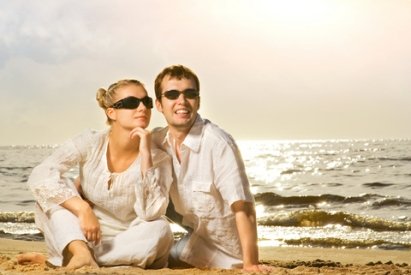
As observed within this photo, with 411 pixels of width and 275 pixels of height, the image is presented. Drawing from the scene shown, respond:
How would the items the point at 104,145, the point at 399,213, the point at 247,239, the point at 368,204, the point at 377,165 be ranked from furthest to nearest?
1. the point at 377,165
2. the point at 368,204
3. the point at 399,213
4. the point at 104,145
5. the point at 247,239

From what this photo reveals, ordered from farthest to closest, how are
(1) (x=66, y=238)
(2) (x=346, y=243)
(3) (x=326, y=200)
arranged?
(3) (x=326, y=200) < (2) (x=346, y=243) < (1) (x=66, y=238)

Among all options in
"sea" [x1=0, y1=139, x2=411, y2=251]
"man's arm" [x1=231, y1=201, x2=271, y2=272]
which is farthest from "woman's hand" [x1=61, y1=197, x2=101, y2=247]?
"sea" [x1=0, y1=139, x2=411, y2=251]

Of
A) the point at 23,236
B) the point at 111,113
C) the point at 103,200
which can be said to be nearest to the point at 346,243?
the point at 23,236

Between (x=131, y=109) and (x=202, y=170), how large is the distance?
65 centimetres

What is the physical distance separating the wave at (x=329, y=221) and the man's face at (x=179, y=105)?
7.99 metres

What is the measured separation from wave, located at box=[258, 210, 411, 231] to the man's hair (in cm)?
799

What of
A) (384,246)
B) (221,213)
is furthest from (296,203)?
(221,213)

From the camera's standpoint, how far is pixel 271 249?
29.7 feet

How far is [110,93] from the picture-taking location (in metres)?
4.97

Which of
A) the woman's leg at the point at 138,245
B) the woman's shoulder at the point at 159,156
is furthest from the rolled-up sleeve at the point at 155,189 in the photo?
the woman's leg at the point at 138,245

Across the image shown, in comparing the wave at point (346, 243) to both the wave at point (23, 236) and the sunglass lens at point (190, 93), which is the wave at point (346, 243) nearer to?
the wave at point (23, 236)

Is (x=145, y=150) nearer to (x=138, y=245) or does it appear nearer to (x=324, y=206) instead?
(x=138, y=245)

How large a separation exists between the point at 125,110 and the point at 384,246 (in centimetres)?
607

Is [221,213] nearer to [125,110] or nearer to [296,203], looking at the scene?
[125,110]
